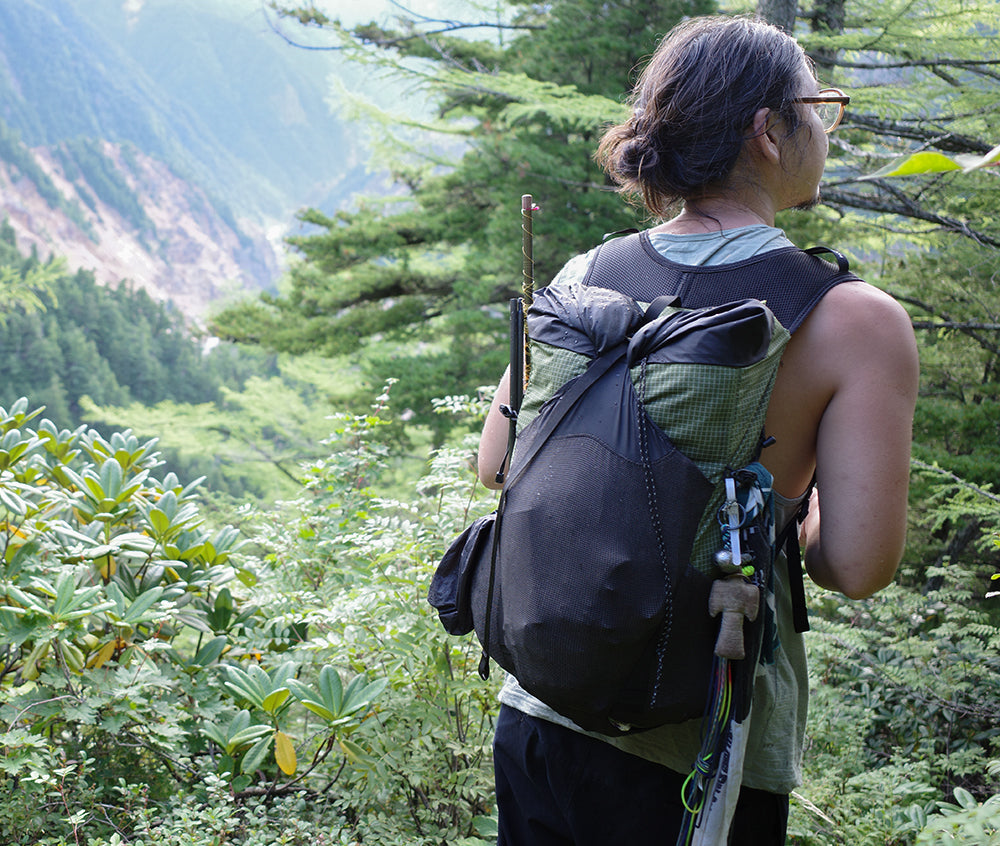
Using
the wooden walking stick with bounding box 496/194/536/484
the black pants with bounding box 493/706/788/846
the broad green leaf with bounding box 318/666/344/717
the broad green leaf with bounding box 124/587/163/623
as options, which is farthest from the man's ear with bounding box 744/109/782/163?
the broad green leaf with bounding box 124/587/163/623

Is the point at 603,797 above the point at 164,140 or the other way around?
the other way around

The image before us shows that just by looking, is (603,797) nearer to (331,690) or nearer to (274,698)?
(331,690)

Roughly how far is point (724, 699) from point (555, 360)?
438mm

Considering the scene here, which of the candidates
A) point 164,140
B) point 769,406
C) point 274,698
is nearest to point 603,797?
point 769,406

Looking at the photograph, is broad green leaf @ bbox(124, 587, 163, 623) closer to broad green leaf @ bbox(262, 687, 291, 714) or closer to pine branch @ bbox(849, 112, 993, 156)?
broad green leaf @ bbox(262, 687, 291, 714)

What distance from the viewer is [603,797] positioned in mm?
1036

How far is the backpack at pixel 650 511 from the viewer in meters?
0.82

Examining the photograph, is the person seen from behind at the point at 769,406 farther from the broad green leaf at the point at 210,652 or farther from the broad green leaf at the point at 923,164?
the broad green leaf at the point at 210,652

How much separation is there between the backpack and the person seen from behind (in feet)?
0.25

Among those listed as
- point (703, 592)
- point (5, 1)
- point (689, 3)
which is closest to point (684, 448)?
point (703, 592)

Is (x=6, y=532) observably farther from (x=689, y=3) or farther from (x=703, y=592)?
(x=689, y=3)

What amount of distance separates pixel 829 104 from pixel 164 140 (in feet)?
199

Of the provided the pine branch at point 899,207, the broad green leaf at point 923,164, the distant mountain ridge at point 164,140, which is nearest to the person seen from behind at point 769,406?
the broad green leaf at point 923,164

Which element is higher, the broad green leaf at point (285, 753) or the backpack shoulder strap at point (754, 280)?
the backpack shoulder strap at point (754, 280)
